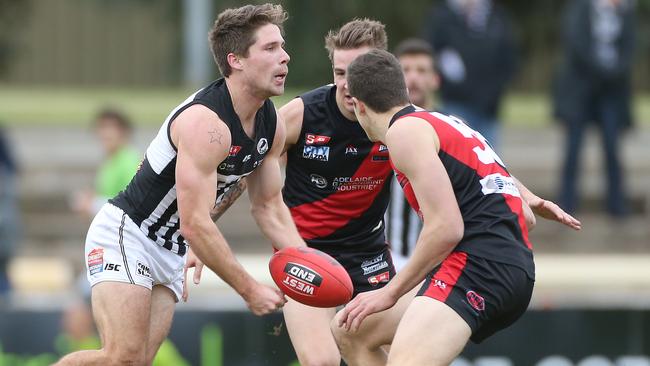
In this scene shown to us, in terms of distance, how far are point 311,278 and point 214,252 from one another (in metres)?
0.53

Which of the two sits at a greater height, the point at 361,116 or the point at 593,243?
the point at 361,116

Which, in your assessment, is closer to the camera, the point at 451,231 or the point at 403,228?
the point at 451,231

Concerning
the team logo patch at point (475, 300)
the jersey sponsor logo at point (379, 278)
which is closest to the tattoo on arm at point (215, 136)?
the team logo patch at point (475, 300)

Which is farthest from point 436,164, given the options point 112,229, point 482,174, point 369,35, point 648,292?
point 648,292

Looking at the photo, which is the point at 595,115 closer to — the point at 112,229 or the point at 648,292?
the point at 648,292

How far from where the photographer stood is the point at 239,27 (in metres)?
6.72

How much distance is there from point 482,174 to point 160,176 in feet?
5.71

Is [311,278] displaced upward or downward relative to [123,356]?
upward

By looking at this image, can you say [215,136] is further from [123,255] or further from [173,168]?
[123,255]

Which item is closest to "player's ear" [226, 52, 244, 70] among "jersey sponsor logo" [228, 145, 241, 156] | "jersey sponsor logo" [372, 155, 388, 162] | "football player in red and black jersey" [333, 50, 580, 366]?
"jersey sponsor logo" [228, 145, 241, 156]

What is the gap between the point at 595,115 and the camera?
13055 millimetres

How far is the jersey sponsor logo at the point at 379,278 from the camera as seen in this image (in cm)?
761

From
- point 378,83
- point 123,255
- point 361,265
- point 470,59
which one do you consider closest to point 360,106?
point 378,83

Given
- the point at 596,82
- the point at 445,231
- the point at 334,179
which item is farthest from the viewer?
the point at 596,82
